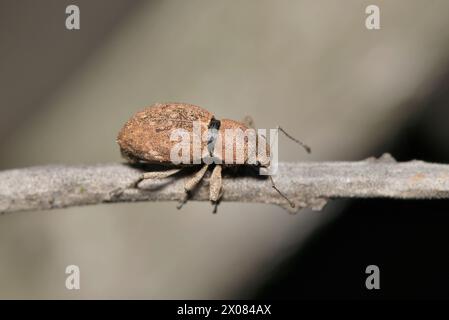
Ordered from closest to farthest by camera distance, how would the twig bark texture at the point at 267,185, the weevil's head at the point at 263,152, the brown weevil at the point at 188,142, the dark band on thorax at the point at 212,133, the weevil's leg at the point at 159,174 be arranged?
the twig bark texture at the point at 267,185 → the weevil's leg at the point at 159,174 → the brown weevil at the point at 188,142 → the weevil's head at the point at 263,152 → the dark band on thorax at the point at 212,133

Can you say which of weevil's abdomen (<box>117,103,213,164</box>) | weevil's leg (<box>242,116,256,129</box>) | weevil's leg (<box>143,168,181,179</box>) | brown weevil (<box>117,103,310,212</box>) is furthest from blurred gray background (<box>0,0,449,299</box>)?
weevil's leg (<box>143,168,181,179</box>)

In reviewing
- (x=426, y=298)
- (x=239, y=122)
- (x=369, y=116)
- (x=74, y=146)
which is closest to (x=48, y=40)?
(x=74, y=146)

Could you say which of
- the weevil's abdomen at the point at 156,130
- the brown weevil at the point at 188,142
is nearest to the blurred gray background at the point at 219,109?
the brown weevil at the point at 188,142

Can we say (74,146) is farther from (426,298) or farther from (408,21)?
(426,298)

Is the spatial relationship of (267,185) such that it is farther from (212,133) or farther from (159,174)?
(212,133)

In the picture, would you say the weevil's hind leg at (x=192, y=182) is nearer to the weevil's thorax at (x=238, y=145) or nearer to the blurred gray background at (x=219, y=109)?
the weevil's thorax at (x=238, y=145)

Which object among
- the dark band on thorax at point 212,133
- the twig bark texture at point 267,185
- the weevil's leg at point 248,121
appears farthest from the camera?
the weevil's leg at point 248,121

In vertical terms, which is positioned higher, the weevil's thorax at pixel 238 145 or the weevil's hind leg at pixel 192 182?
the weevil's thorax at pixel 238 145
